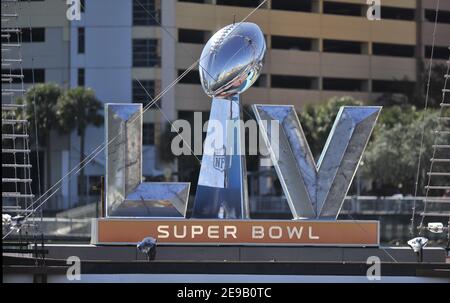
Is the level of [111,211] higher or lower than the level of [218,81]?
lower

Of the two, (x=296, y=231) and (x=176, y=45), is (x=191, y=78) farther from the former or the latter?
(x=296, y=231)

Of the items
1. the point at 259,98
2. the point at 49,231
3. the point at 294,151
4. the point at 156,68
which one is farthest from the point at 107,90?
the point at 294,151

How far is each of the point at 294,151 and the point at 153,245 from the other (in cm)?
446

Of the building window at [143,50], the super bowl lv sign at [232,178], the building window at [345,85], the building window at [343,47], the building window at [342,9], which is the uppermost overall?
the building window at [342,9]

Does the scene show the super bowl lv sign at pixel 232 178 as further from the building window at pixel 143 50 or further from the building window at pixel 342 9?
the building window at pixel 342 9

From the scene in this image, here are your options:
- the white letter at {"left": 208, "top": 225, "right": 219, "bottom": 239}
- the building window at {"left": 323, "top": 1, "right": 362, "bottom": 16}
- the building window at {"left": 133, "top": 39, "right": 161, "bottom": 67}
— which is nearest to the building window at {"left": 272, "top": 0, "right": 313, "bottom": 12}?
the building window at {"left": 323, "top": 1, "right": 362, "bottom": 16}

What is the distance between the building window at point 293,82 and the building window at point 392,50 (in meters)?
4.81

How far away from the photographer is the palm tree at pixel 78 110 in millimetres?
68188

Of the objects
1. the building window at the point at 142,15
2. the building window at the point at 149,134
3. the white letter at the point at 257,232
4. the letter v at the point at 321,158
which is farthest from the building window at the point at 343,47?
the white letter at the point at 257,232

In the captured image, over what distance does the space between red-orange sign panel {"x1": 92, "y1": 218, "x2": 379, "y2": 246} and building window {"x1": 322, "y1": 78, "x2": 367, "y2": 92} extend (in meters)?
54.0

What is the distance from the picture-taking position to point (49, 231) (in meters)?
50.4

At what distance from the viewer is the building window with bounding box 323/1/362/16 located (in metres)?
74.0

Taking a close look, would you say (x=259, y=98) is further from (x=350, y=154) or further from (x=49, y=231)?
(x=350, y=154)

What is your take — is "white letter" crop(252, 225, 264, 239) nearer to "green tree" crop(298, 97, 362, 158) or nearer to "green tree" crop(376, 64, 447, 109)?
"green tree" crop(298, 97, 362, 158)
